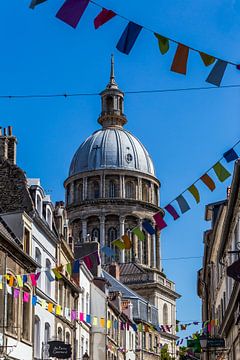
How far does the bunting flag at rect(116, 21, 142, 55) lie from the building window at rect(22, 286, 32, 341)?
65.5ft

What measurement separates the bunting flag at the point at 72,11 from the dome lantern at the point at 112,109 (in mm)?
110033

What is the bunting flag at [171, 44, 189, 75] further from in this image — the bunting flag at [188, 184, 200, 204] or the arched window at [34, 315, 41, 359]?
the arched window at [34, 315, 41, 359]

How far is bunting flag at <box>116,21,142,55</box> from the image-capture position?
1420cm

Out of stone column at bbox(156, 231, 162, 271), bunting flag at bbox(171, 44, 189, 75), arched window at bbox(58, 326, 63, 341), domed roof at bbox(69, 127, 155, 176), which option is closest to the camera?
bunting flag at bbox(171, 44, 189, 75)

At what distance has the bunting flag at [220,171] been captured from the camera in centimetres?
1920

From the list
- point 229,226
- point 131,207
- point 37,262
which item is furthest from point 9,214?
point 131,207

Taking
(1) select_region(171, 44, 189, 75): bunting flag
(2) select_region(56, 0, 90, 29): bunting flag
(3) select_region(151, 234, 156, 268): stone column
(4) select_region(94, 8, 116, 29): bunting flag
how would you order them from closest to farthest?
(2) select_region(56, 0, 90, 29): bunting flag, (4) select_region(94, 8, 116, 29): bunting flag, (1) select_region(171, 44, 189, 75): bunting flag, (3) select_region(151, 234, 156, 268): stone column

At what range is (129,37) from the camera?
1422cm

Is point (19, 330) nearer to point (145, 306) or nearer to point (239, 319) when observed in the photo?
point (239, 319)

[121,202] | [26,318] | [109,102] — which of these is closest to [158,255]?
[121,202]

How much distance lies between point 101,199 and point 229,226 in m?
79.7

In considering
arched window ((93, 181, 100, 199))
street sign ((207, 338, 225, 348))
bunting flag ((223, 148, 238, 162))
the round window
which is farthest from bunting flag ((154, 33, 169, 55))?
the round window

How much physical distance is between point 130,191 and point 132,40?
101 meters

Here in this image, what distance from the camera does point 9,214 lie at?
110 ft
